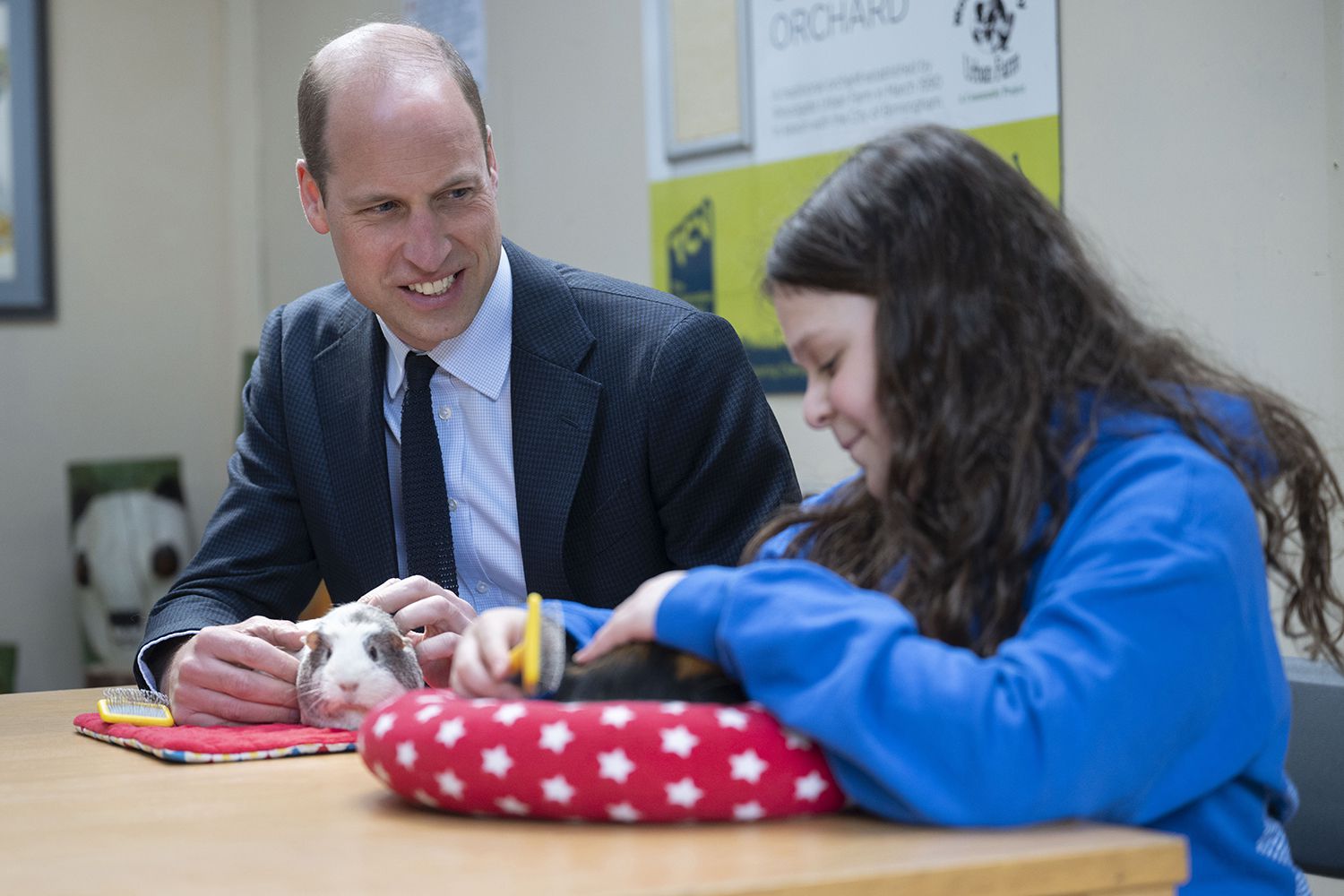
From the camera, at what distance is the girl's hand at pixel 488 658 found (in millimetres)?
978

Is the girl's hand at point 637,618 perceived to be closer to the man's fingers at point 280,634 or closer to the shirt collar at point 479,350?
the man's fingers at point 280,634

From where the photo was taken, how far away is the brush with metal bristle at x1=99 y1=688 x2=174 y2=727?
54.1 inches

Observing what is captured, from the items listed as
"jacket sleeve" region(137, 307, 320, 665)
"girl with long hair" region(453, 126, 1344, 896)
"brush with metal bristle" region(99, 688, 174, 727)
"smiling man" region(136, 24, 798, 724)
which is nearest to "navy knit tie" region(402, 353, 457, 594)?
"smiling man" region(136, 24, 798, 724)

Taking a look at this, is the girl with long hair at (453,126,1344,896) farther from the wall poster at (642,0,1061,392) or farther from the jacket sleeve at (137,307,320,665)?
the wall poster at (642,0,1061,392)

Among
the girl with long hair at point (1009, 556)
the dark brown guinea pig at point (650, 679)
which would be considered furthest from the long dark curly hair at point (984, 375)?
the dark brown guinea pig at point (650, 679)

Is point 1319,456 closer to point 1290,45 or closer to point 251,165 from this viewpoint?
point 1290,45

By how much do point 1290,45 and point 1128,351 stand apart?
3.46ft

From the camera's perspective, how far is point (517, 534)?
179 cm

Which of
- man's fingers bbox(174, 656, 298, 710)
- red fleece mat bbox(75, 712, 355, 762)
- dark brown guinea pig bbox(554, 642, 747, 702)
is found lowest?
red fleece mat bbox(75, 712, 355, 762)

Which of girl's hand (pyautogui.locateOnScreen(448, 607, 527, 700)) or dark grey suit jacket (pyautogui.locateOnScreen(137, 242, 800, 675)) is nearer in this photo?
girl's hand (pyautogui.locateOnScreen(448, 607, 527, 700))

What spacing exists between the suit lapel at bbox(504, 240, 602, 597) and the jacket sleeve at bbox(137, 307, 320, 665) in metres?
0.31

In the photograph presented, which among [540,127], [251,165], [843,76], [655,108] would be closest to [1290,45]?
[843,76]

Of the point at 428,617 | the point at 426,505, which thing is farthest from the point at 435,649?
the point at 426,505

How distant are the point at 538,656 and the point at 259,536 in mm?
976
